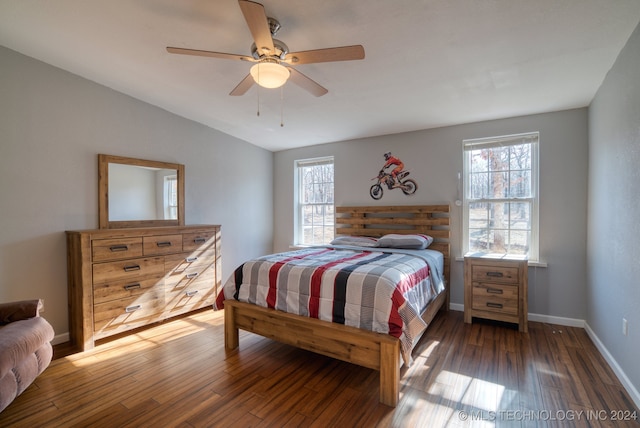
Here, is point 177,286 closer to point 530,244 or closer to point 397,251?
point 397,251

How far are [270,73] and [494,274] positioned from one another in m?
2.92

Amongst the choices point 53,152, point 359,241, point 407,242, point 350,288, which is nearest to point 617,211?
point 407,242

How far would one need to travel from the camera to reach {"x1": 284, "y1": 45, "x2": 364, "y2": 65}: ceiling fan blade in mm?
1740

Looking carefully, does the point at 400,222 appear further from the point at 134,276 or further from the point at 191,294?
the point at 134,276

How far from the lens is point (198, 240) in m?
3.62

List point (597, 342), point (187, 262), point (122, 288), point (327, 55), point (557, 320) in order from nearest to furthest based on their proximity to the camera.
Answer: point (327, 55), point (597, 342), point (122, 288), point (557, 320), point (187, 262)

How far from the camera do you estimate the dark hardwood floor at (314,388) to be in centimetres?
176

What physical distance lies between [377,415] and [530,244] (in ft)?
8.98

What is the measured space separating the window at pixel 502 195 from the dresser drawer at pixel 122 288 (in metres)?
3.68

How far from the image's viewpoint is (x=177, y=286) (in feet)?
11.2

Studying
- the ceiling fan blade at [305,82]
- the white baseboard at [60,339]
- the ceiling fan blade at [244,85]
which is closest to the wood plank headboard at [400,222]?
the ceiling fan blade at [305,82]

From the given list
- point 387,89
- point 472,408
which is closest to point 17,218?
point 387,89

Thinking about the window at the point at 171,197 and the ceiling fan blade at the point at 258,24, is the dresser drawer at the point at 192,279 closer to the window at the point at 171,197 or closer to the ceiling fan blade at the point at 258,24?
the window at the point at 171,197

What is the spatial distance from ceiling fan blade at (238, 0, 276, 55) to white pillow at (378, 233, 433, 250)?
244 centimetres
